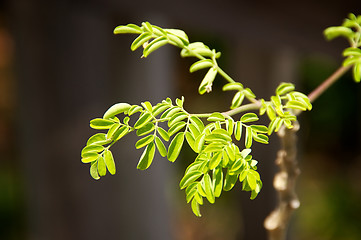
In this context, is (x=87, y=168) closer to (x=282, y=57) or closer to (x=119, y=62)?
(x=119, y=62)

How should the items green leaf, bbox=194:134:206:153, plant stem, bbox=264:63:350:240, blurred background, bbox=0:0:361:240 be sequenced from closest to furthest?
green leaf, bbox=194:134:206:153, plant stem, bbox=264:63:350:240, blurred background, bbox=0:0:361:240

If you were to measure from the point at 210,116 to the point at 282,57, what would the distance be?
1.43 metres

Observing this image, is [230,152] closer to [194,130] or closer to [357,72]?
[194,130]

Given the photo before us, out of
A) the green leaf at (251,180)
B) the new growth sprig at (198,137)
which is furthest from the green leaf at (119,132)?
the green leaf at (251,180)

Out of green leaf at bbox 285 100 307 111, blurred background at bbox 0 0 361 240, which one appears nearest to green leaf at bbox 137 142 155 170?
green leaf at bbox 285 100 307 111

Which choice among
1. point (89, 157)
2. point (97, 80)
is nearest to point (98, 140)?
point (89, 157)

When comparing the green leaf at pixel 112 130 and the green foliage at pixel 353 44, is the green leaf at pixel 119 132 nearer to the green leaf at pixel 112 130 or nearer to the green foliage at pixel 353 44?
the green leaf at pixel 112 130

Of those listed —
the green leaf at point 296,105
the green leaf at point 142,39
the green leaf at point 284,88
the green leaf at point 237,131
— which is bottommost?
the green leaf at point 237,131

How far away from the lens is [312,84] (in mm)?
4781

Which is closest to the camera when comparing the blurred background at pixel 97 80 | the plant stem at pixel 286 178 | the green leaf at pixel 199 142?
the green leaf at pixel 199 142

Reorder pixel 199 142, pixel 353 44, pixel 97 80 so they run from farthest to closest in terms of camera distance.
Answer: pixel 97 80 → pixel 353 44 → pixel 199 142

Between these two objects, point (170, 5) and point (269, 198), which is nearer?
point (170, 5)

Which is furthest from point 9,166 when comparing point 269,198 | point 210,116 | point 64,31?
point 210,116

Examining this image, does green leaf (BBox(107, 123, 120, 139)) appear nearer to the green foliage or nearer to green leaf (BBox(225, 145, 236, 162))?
green leaf (BBox(225, 145, 236, 162))
